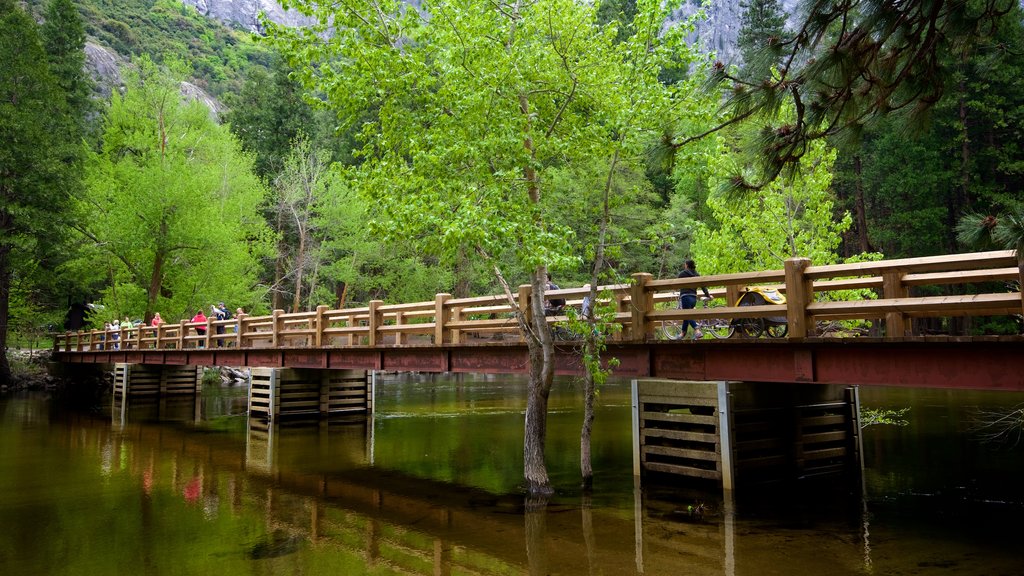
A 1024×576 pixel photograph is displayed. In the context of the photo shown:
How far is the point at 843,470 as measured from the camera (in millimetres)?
10977

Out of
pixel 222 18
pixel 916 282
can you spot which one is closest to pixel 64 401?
pixel 916 282

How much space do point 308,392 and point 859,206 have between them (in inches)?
1202

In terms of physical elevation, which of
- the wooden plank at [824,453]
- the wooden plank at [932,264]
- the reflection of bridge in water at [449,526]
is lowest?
the reflection of bridge in water at [449,526]

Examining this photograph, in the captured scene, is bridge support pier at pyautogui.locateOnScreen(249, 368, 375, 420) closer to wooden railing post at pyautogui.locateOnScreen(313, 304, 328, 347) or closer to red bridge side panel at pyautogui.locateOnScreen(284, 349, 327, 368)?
red bridge side panel at pyautogui.locateOnScreen(284, 349, 327, 368)

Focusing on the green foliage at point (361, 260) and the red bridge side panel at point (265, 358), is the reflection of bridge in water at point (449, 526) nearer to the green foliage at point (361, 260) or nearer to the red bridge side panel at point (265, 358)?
the red bridge side panel at point (265, 358)

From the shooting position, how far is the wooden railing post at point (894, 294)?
736cm

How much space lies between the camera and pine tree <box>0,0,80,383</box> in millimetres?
26344

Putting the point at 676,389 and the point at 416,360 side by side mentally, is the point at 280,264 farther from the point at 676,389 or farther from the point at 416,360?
the point at 676,389

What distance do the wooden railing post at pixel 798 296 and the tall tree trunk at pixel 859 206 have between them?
30.1 meters

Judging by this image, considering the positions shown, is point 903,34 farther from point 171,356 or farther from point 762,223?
point 171,356

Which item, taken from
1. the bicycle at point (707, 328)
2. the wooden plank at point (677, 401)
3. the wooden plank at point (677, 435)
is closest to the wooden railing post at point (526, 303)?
the wooden plank at point (677, 401)

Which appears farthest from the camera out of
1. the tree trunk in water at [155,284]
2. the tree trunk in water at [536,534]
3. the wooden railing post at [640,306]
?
the tree trunk in water at [155,284]

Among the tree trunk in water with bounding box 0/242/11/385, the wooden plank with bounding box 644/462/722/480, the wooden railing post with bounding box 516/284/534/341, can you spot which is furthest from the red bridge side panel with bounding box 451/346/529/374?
the tree trunk in water with bounding box 0/242/11/385

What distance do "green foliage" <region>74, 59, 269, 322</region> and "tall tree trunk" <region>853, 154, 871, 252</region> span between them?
31243 millimetres
